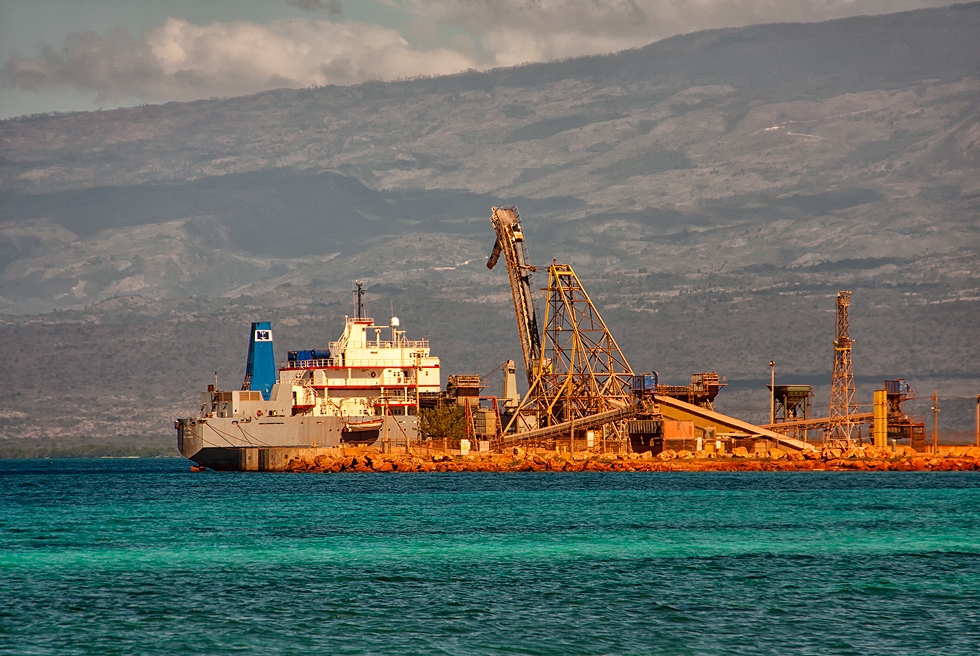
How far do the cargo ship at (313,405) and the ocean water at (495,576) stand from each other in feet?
94.6

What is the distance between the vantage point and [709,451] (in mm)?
94562

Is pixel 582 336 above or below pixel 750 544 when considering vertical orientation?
above

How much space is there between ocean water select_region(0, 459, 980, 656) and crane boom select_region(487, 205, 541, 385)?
38851mm

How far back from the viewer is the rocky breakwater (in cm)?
8812

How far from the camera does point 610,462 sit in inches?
3506

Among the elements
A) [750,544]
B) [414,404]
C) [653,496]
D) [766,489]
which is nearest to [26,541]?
[750,544]

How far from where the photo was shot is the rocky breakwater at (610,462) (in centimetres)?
8812

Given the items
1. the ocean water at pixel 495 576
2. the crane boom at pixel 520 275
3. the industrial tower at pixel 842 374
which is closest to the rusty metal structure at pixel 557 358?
the crane boom at pixel 520 275

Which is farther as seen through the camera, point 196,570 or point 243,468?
point 243,468

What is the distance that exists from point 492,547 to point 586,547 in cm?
287

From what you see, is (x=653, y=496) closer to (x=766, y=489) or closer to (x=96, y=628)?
(x=766, y=489)

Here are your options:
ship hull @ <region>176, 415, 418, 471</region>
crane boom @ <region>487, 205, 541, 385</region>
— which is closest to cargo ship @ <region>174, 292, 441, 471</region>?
ship hull @ <region>176, 415, 418, 471</region>

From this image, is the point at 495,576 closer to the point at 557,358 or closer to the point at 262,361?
the point at 557,358

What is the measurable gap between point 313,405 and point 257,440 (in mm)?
7377
